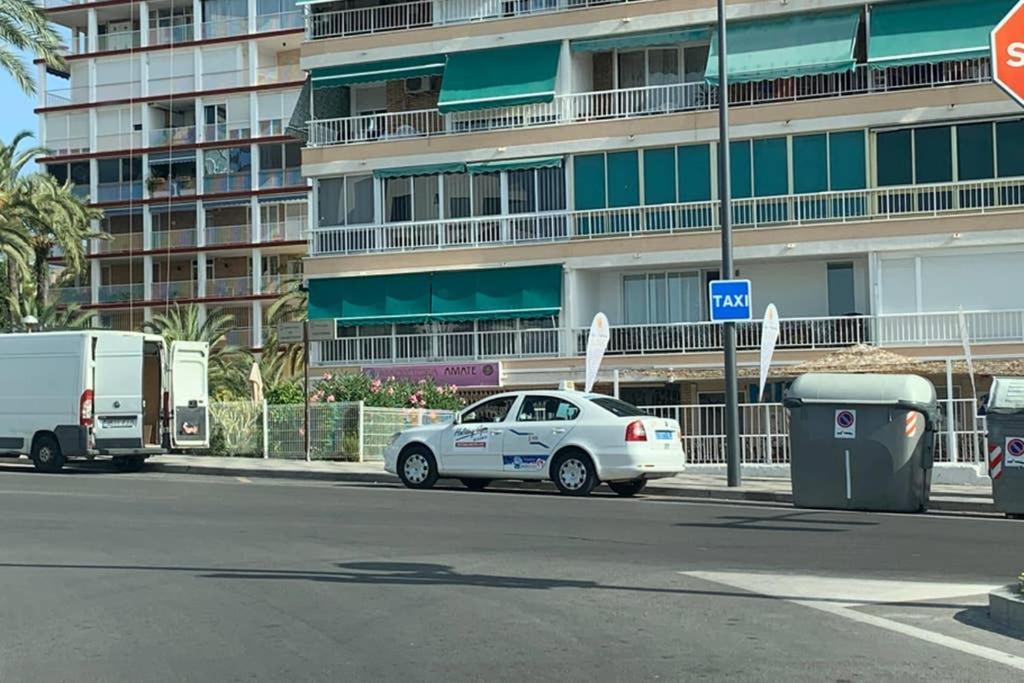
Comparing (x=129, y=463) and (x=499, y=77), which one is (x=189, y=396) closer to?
(x=129, y=463)

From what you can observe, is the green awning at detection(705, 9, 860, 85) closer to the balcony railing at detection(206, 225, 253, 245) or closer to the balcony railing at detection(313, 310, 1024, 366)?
the balcony railing at detection(313, 310, 1024, 366)

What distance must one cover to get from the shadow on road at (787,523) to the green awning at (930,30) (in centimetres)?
1732

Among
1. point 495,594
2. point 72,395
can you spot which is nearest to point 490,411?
point 72,395

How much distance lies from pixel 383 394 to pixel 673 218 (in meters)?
8.76

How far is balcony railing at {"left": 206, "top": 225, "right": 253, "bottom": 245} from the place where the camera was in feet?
221

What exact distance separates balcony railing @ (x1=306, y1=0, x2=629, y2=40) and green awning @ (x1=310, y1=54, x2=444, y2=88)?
98 cm

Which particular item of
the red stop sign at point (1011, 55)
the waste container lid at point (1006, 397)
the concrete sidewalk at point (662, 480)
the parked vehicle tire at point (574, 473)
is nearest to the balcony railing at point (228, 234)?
the concrete sidewalk at point (662, 480)

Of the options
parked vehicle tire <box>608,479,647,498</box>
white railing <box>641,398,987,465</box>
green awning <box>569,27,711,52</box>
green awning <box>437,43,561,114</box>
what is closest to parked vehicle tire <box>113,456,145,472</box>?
white railing <box>641,398,987,465</box>

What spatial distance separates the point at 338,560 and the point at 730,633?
454cm

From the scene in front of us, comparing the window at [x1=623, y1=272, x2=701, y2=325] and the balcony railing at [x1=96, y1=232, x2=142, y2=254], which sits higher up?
the balcony railing at [x1=96, y1=232, x2=142, y2=254]

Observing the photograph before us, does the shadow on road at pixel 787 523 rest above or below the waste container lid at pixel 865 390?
below

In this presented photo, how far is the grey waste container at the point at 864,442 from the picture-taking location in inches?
699

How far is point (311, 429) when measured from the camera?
92.7ft

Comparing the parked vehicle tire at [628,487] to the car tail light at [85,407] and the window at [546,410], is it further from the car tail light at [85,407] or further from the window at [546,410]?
the car tail light at [85,407]
